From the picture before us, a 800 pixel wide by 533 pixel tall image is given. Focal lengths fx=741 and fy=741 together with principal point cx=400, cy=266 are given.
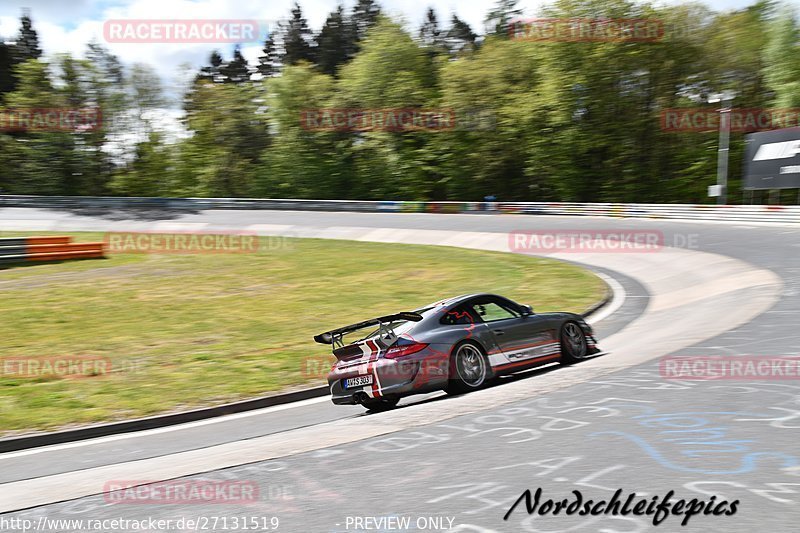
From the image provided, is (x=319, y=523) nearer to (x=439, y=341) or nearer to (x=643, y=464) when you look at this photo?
(x=643, y=464)

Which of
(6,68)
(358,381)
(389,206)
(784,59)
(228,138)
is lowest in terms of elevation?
(358,381)

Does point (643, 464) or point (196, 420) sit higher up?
point (643, 464)

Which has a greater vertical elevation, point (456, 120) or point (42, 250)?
point (456, 120)

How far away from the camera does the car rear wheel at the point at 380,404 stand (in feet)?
30.0

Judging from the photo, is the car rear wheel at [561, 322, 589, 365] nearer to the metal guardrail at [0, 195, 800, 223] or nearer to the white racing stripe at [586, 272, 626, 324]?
the white racing stripe at [586, 272, 626, 324]

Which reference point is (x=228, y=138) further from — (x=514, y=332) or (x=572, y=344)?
A: (x=514, y=332)

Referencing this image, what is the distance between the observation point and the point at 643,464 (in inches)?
223

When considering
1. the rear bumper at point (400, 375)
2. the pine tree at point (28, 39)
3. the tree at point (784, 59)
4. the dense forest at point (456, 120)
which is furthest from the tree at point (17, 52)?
the rear bumper at point (400, 375)

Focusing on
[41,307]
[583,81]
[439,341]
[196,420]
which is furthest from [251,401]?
[583,81]

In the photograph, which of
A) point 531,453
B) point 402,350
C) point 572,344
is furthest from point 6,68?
point 531,453

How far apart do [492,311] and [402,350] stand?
1.82 meters

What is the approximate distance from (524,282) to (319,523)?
16.5m

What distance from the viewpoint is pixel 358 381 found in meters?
9.08

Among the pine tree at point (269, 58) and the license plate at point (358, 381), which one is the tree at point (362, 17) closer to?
the pine tree at point (269, 58)
